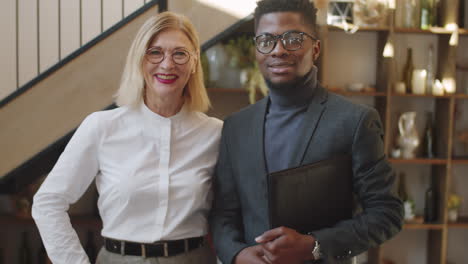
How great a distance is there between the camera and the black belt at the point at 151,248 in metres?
1.65

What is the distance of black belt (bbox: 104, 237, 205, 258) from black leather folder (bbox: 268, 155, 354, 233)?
0.46 meters

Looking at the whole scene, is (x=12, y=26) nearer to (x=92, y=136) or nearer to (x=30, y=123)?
(x=30, y=123)

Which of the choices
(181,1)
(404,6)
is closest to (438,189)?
(404,6)

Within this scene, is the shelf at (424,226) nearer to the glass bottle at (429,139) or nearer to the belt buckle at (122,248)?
the glass bottle at (429,139)

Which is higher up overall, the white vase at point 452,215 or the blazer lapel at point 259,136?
the blazer lapel at point 259,136

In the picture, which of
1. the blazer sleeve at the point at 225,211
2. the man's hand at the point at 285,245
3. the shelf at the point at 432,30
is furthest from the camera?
the shelf at the point at 432,30

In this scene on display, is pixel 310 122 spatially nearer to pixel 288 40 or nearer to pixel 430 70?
pixel 288 40

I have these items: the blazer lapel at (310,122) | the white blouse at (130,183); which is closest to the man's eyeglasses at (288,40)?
the blazer lapel at (310,122)

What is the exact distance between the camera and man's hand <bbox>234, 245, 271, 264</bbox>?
4.71 ft

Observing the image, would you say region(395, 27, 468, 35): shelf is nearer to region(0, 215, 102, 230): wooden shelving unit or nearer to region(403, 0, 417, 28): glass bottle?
region(403, 0, 417, 28): glass bottle

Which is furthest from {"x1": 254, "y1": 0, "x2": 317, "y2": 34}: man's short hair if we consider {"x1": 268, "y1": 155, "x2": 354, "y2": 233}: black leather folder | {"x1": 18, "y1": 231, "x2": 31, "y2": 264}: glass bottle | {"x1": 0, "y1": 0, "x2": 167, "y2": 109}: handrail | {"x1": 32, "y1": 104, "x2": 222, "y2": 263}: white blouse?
{"x1": 18, "y1": 231, "x2": 31, "y2": 264}: glass bottle

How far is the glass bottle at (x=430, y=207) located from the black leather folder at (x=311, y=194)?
9.16ft

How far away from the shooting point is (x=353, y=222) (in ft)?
4.69

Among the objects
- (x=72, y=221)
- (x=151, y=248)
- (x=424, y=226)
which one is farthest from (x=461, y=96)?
(x=72, y=221)
